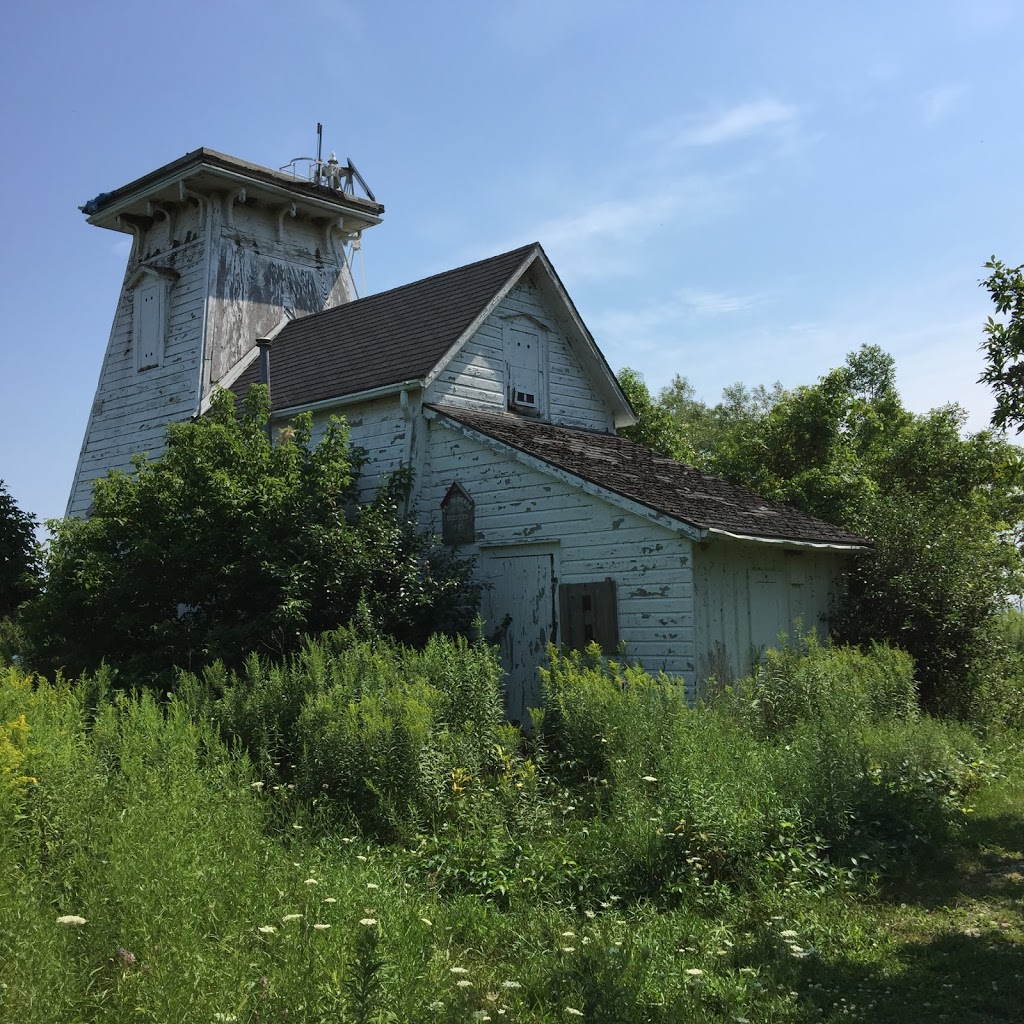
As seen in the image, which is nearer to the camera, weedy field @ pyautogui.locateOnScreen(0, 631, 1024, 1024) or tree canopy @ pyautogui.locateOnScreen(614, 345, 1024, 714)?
weedy field @ pyautogui.locateOnScreen(0, 631, 1024, 1024)

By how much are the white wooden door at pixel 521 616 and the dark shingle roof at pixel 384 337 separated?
357cm

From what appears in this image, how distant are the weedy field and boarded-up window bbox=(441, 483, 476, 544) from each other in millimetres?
4375

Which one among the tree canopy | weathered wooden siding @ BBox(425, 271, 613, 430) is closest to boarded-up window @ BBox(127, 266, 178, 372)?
weathered wooden siding @ BBox(425, 271, 613, 430)

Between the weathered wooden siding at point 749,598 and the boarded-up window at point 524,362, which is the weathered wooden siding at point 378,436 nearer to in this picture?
the boarded-up window at point 524,362

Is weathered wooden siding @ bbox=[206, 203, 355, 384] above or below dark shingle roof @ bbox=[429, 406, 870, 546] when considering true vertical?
above

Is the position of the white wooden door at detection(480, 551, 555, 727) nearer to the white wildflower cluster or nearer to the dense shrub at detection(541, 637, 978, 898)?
the dense shrub at detection(541, 637, 978, 898)

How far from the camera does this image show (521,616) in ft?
44.5

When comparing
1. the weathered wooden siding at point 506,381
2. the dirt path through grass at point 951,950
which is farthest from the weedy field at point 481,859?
the weathered wooden siding at point 506,381

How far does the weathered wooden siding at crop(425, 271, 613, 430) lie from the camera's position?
16.2m

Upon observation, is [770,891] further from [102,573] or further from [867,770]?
[102,573]

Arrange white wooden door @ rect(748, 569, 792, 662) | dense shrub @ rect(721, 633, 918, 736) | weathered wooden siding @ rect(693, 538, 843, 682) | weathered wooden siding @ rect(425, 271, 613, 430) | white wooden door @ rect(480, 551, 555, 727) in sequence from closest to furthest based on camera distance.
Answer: dense shrub @ rect(721, 633, 918, 736) → weathered wooden siding @ rect(693, 538, 843, 682) → white wooden door @ rect(480, 551, 555, 727) → white wooden door @ rect(748, 569, 792, 662) → weathered wooden siding @ rect(425, 271, 613, 430)

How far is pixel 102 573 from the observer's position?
13.1 meters

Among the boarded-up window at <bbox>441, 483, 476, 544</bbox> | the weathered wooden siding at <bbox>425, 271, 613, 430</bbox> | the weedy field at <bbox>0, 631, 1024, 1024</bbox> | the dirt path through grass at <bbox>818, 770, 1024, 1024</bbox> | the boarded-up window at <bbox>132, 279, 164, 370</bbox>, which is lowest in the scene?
the dirt path through grass at <bbox>818, 770, 1024, 1024</bbox>

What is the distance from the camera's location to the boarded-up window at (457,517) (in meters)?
14.2
